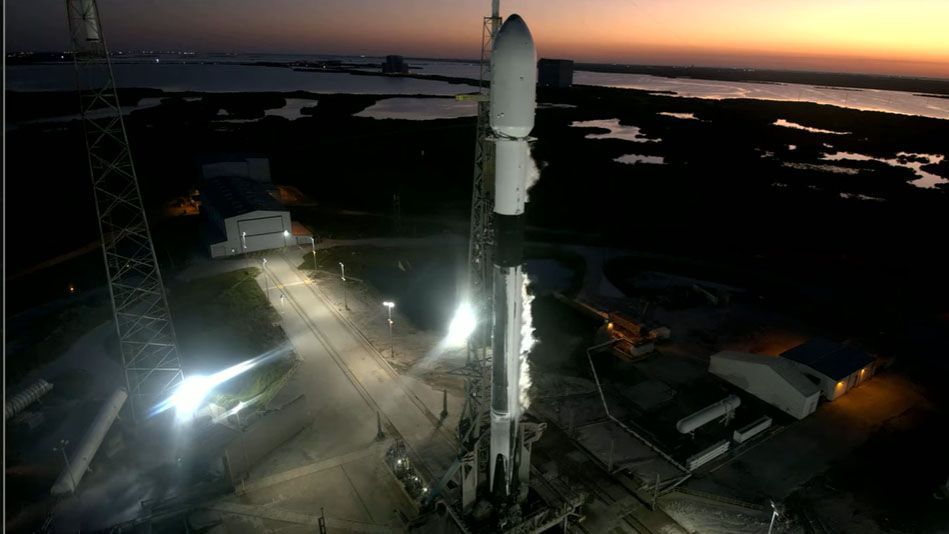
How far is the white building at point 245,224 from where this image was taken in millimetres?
50844

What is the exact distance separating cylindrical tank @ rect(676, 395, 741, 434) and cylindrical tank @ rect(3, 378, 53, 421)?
3613 centimetres

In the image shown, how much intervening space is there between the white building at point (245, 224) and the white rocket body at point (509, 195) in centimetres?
4022

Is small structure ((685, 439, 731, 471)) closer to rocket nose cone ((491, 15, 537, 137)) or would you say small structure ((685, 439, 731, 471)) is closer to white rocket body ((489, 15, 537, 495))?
white rocket body ((489, 15, 537, 495))

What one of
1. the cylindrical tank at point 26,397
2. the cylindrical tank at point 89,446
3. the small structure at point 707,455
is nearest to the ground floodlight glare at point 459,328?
the small structure at point 707,455

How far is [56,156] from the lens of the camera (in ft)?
310

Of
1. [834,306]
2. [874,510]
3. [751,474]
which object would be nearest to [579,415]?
[751,474]

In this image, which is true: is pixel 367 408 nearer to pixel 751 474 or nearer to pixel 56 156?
pixel 751 474

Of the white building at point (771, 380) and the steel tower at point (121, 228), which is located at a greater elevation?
the steel tower at point (121, 228)

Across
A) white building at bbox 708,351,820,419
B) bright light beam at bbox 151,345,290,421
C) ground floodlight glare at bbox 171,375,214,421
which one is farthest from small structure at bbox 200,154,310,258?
white building at bbox 708,351,820,419

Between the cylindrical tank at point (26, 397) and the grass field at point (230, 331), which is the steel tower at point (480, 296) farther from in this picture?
the cylindrical tank at point (26, 397)

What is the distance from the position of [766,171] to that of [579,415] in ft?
287

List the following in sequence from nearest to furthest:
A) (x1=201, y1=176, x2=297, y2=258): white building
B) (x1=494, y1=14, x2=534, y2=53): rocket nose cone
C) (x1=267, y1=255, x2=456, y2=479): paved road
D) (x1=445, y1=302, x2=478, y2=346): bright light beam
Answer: (x1=494, y1=14, x2=534, y2=53): rocket nose cone, (x1=267, y1=255, x2=456, y2=479): paved road, (x1=445, y1=302, x2=478, y2=346): bright light beam, (x1=201, y1=176, x2=297, y2=258): white building

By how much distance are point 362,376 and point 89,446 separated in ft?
45.9

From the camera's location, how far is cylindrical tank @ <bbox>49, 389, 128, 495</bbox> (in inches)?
909
